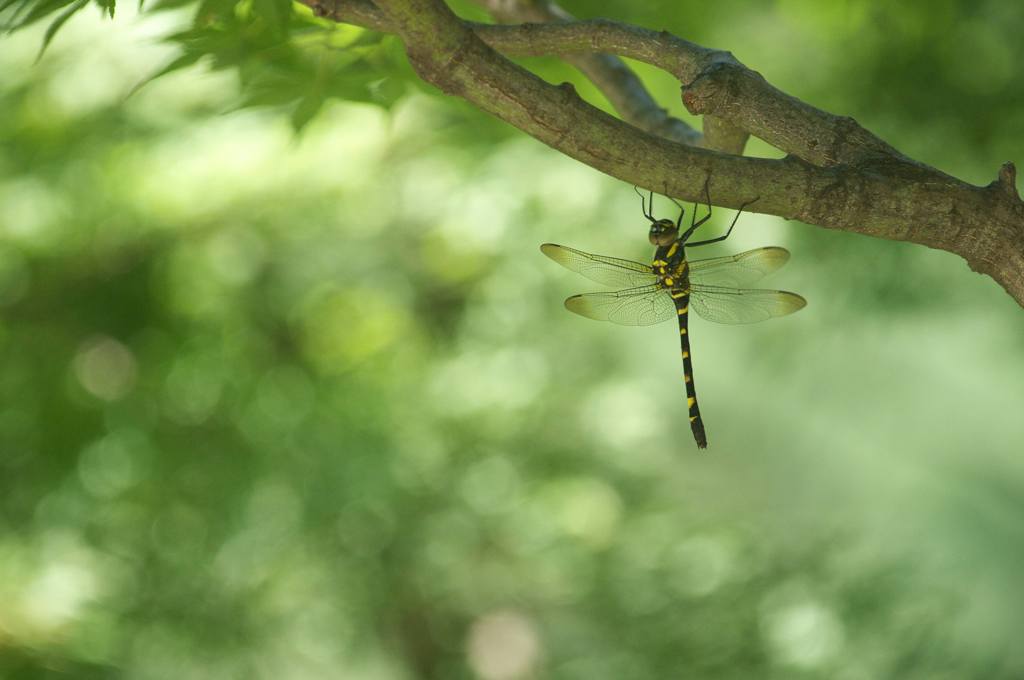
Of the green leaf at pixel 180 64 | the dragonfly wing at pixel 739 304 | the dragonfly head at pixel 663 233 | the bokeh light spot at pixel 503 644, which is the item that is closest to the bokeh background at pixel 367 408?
the bokeh light spot at pixel 503 644

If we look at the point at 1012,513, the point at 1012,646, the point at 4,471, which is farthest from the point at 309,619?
the point at 1012,513

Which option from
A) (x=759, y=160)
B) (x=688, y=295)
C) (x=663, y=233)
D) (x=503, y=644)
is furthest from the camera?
(x=503, y=644)

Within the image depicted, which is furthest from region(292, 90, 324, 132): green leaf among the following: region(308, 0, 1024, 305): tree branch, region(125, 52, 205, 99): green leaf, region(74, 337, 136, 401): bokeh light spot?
region(74, 337, 136, 401): bokeh light spot

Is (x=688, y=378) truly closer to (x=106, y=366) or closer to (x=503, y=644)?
(x=503, y=644)

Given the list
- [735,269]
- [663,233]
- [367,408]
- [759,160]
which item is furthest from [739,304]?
[367,408]

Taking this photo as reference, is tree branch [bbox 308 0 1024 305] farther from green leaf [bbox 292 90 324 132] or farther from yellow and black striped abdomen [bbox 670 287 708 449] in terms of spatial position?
yellow and black striped abdomen [bbox 670 287 708 449]
